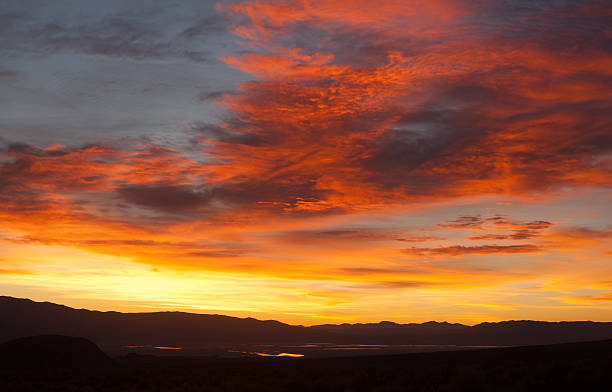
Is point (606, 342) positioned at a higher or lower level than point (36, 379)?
higher

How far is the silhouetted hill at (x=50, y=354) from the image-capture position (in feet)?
217

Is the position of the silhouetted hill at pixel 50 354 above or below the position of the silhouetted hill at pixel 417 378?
below

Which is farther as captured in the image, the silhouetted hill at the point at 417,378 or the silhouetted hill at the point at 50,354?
the silhouetted hill at the point at 50,354

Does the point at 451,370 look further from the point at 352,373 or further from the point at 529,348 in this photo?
the point at 529,348

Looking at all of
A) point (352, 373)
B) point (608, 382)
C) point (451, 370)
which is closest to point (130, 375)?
point (352, 373)

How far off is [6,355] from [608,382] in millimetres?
69065

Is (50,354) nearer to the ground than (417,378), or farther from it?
nearer to the ground

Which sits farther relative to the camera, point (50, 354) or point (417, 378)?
point (50, 354)

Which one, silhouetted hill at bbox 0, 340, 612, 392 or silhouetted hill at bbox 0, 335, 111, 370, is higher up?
silhouetted hill at bbox 0, 340, 612, 392

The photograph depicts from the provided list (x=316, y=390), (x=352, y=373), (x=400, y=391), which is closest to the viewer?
(x=400, y=391)

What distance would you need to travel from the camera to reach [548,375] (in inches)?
858

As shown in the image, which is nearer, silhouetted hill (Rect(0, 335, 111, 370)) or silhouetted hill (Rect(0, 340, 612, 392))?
silhouetted hill (Rect(0, 340, 612, 392))

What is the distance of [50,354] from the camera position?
69.8 metres

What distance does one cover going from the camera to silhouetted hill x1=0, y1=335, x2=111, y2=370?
6625 centimetres
